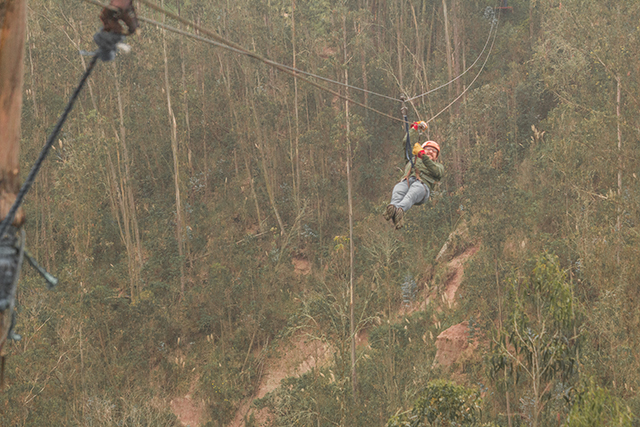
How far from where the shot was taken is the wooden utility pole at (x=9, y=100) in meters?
2.30

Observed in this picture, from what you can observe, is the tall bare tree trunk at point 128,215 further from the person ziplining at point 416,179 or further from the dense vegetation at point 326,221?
the person ziplining at point 416,179

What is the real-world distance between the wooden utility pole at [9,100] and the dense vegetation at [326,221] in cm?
698

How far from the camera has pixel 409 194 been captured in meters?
7.00

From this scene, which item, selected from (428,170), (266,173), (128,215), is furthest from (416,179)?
(128,215)

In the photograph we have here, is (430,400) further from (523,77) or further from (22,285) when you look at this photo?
(523,77)

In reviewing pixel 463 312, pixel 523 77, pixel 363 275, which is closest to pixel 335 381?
pixel 463 312

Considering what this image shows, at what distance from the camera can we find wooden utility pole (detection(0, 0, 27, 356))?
7.56ft

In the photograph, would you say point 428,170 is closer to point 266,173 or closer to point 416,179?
point 416,179

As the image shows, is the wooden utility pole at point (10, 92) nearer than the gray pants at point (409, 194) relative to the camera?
Yes

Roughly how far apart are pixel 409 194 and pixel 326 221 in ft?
44.2

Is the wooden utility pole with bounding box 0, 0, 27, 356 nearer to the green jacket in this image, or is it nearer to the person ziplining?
the person ziplining

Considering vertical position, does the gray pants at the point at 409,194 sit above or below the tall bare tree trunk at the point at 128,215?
above

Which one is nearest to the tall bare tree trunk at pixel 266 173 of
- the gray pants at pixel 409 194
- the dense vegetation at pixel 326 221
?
the dense vegetation at pixel 326 221

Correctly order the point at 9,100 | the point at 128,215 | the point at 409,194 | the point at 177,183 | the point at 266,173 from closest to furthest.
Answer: the point at 9,100 → the point at 409,194 → the point at 177,183 → the point at 128,215 → the point at 266,173
